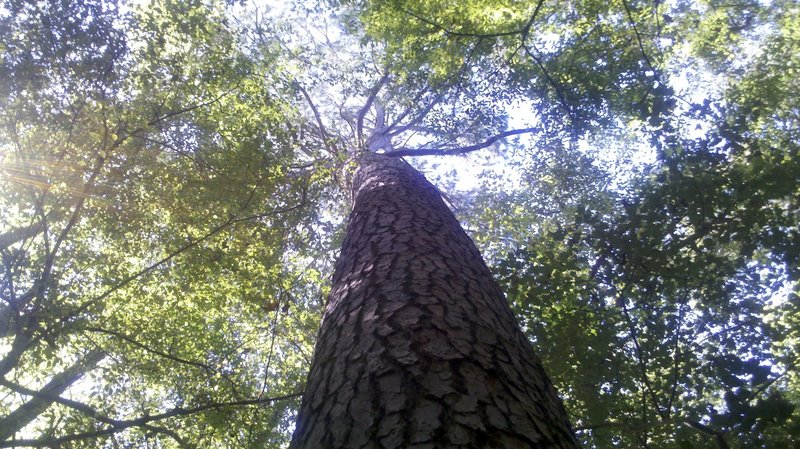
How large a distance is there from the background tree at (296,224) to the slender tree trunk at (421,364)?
1825mm

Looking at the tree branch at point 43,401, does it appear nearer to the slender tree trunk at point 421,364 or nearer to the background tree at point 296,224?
the background tree at point 296,224

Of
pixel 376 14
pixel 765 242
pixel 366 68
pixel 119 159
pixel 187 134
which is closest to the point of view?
pixel 765 242

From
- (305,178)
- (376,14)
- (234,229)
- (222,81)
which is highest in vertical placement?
(376,14)

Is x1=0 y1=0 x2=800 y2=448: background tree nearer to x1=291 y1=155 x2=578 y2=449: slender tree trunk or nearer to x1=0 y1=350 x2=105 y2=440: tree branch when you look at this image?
x1=0 y1=350 x2=105 y2=440: tree branch

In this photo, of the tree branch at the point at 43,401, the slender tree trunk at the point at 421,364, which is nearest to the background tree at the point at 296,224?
the tree branch at the point at 43,401

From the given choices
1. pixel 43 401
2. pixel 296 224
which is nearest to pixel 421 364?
pixel 296 224

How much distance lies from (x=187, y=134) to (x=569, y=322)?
5721 millimetres

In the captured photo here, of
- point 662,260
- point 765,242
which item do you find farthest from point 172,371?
point 765,242

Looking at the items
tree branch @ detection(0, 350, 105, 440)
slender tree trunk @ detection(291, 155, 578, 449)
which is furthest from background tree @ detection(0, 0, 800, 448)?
slender tree trunk @ detection(291, 155, 578, 449)

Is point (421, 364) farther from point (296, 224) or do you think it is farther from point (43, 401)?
point (43, 401)

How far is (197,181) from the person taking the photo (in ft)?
20.7

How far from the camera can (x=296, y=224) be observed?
723 cm

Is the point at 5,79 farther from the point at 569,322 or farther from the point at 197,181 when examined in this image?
the point at 569,322

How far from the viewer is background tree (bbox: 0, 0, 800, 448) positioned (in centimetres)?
420
